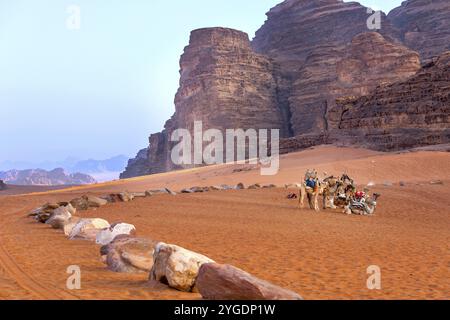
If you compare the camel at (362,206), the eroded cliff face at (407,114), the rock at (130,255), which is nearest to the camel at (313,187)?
the camel at (362,206)

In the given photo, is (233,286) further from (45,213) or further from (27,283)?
(45,213)

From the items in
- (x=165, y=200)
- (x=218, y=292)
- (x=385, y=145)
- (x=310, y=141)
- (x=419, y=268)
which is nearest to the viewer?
(x=218, y=292)

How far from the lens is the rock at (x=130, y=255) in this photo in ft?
28.7

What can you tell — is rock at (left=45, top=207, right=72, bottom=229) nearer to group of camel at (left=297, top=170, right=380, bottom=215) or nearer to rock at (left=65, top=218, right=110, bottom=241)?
rock at (left=65, top=218, right=110, bottom=241)

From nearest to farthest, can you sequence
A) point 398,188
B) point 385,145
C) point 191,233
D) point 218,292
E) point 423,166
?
point 218,292 → point 191,233 → point 398,188 → point 423,166 → point 385,145

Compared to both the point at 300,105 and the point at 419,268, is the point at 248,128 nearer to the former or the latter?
the point at 300,105

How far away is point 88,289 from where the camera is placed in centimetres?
707

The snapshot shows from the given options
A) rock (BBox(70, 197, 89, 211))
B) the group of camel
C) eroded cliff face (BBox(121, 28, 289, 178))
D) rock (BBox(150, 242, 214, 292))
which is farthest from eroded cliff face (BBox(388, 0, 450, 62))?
rock (BBox(150, 242, 214, 292))

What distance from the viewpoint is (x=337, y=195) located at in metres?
21.9

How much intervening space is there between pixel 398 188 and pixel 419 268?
63.3 feet

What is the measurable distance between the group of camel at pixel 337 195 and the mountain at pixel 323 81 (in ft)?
96.0

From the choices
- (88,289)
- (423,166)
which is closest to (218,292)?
(88,289)

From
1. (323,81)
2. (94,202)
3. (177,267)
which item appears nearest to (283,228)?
(177,267)

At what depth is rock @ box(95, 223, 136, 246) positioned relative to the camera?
1158 centimetres
